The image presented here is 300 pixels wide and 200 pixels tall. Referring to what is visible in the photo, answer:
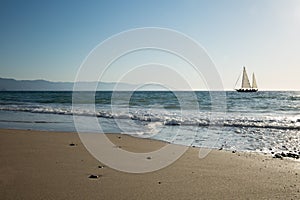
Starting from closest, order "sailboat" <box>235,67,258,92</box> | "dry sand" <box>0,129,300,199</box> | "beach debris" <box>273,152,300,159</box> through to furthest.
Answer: "dry sand" <box>0,129,300,199</box> < "beach debris" <box>273,152,300,159</box> < "sailboat" <box>235,67,258,92</box>

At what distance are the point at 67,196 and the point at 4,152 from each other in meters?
3.28

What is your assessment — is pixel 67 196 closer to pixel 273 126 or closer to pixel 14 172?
pixel 14 172

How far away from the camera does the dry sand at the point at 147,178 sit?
3.88m

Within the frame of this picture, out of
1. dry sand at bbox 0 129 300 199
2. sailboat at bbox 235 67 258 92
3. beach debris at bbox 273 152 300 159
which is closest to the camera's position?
dry sand at bbox 0 129 300 199

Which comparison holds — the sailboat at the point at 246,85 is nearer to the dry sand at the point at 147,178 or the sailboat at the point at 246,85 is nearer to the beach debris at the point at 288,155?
the beach debris at the point at 288,155

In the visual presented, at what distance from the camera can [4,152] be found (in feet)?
20.6

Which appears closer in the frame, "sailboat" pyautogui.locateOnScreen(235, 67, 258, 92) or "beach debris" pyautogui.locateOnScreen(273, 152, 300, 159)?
"beach debris" pyautogui.locateOnScreen(273, 152, 300, 159)

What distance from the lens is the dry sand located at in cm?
388

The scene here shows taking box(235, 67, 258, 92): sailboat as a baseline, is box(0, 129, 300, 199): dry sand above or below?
below

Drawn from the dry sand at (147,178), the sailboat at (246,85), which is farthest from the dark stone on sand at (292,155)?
the sailboat at (246,85)

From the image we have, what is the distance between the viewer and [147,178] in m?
4.62

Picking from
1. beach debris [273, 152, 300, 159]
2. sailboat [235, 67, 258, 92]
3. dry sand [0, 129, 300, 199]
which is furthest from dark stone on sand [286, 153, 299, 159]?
sailboat [235, 67, 258, 92]

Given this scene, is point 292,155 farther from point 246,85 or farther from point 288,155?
point 246,85

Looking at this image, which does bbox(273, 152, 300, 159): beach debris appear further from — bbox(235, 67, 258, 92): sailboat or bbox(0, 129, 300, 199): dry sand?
bbox(235, 67, 258, 92): sailboat
